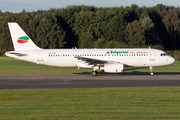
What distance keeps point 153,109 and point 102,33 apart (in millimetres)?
83341

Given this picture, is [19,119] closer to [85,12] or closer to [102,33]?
[102,33]

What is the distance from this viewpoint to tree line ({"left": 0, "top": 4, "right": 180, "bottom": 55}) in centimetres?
8631

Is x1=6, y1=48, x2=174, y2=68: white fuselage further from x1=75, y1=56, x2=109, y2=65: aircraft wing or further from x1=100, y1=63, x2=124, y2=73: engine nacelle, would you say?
x1=100, y1=63, x2=124, y2=73: engine nacelle

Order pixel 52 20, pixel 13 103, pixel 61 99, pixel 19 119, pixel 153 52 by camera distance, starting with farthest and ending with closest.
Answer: pixel 52 20
pixel 153 52
pixel 61 99
pixel 13 103
pixel 19 119

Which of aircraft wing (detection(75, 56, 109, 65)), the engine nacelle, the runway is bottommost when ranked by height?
the runway

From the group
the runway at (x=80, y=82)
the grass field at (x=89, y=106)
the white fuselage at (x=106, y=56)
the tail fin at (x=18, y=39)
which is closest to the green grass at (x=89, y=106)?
the grass field at (x=89, y=106)

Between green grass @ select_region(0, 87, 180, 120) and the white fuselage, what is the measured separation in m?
14.4

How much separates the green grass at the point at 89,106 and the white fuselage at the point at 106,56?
14396mm

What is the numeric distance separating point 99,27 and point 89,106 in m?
82.8

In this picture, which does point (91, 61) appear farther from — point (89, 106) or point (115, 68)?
point (89, 106)

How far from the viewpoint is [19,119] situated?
425 inches

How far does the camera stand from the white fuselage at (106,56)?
3117 centimetres

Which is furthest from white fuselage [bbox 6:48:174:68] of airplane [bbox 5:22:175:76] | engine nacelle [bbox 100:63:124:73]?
engine nacelle [bbox 100:63:124:73]

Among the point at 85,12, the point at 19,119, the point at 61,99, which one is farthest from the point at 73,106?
the point at 85,12
